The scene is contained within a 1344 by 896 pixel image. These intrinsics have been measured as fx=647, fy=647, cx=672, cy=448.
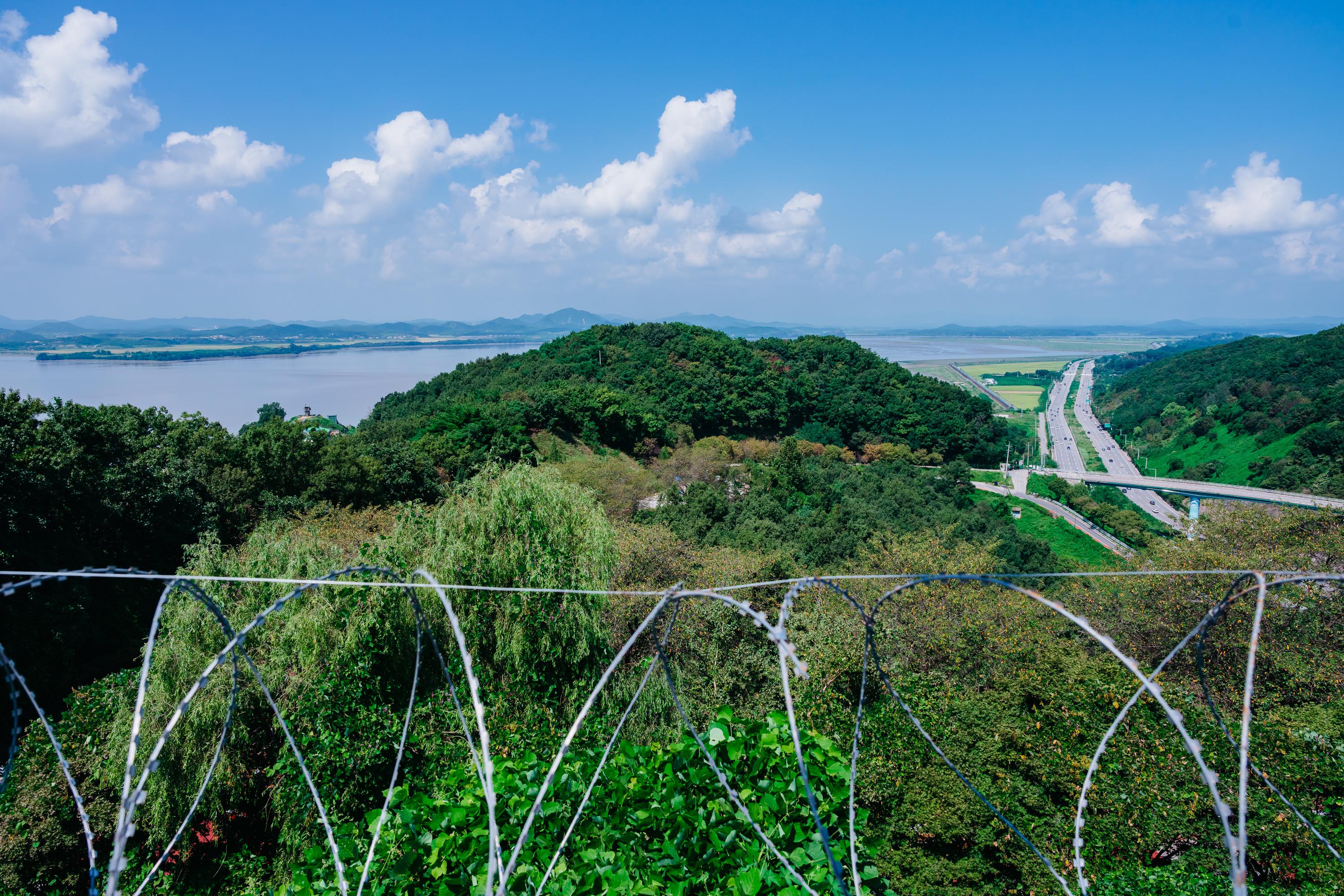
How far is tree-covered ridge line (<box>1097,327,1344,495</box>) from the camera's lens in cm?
5519

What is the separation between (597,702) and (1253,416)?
86969mm

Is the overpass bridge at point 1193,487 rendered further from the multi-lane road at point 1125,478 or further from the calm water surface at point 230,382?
the calm water surface at point 230,382

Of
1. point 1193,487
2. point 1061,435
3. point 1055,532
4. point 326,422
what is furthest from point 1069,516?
point 326,422

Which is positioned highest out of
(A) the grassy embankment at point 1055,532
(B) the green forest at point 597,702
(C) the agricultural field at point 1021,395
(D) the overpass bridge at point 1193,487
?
(C) the agricultural field at point 1021,395

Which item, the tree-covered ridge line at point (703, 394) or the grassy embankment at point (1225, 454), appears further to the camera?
the grassy embankment at point (1225, 454)

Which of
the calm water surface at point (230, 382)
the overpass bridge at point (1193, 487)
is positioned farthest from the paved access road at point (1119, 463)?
the calm water surface at point (230, 382)

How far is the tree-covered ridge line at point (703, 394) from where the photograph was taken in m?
52.9

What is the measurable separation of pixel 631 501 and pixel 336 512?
13.6 m

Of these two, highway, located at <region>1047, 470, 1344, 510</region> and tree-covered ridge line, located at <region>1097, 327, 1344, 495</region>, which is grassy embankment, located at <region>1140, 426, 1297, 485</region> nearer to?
tree-covered ridge line, located at <region>1097, 327, 1344, 495</region>

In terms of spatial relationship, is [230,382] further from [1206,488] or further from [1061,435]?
[1061,435]

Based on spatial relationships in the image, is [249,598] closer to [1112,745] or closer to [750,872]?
[750,872]

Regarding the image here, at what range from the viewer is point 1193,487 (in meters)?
60.3

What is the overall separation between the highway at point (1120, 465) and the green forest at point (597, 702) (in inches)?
494

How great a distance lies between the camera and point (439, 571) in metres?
11.0
